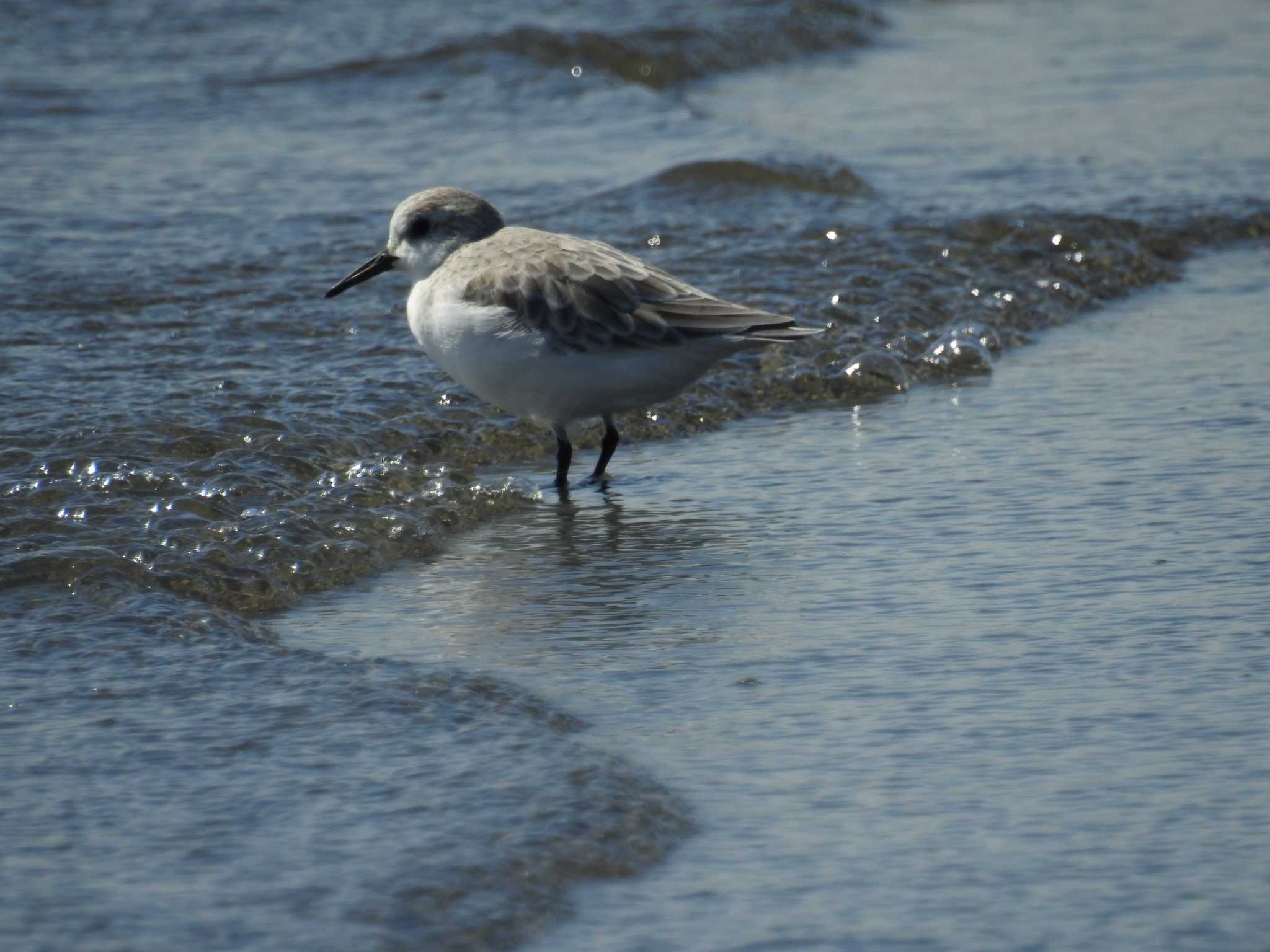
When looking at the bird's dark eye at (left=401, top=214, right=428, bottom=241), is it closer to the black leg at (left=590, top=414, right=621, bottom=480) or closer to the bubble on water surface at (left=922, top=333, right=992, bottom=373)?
the black leg at (left=590, top=414, right=621, bottom=480)

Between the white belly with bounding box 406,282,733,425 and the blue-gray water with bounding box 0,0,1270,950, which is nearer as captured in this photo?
the blue-gray water with bounding box 0,0,1270,950

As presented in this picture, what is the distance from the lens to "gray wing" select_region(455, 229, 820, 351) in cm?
510

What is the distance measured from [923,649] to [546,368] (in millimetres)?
1738

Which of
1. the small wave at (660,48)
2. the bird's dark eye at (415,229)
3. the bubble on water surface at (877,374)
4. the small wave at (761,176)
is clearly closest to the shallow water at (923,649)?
the bubble on water surface at (877,374)

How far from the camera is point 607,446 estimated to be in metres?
5.46

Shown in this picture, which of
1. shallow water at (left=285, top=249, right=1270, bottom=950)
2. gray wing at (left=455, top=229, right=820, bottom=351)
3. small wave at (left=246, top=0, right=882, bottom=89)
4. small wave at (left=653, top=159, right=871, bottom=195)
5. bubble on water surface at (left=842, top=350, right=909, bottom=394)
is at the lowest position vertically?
shallow water at (left=285, top=249, right=1270, bottom=950)

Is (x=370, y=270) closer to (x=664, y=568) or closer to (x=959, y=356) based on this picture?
(x=664, y=568)

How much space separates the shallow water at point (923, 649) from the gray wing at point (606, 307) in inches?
18.1

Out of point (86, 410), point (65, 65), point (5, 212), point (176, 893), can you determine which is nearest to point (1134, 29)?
point (65, 65)

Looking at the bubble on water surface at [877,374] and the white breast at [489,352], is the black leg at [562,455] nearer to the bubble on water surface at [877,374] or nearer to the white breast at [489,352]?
the white breast at [489,352]

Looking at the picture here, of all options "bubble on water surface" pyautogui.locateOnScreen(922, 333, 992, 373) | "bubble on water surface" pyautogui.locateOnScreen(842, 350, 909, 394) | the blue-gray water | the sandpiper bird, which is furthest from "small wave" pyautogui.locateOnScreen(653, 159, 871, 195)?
the sandpiper bird

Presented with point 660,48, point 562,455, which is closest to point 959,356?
point 562,455

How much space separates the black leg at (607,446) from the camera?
5.43 meters

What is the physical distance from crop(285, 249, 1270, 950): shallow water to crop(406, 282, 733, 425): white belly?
0.30 metres
